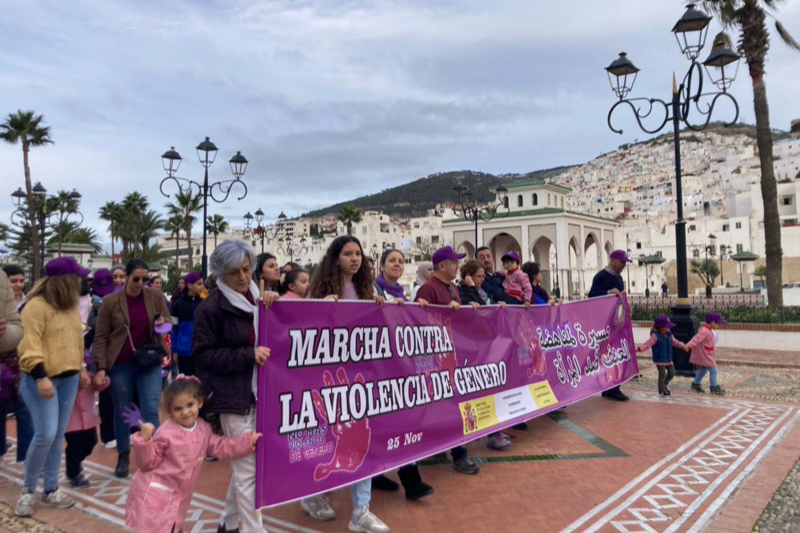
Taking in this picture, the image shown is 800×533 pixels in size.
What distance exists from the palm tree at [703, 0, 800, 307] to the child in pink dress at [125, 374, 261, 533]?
17.9m

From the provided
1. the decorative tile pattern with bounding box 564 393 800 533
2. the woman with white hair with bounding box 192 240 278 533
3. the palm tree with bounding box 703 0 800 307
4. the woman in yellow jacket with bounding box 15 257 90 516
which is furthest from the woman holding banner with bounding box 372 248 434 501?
the palm tree with bounding box 703 0 800 307

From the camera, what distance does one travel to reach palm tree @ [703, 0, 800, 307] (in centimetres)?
1650

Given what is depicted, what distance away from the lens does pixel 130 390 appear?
4805 millimetres

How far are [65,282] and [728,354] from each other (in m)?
13.8

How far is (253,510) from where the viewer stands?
3.09 meters

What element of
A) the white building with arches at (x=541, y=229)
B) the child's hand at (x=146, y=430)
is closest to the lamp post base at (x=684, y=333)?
the child's hand at (x=146, y=430)

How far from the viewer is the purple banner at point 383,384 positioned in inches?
130

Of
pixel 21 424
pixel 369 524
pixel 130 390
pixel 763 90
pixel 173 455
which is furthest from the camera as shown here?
pixel 763 90

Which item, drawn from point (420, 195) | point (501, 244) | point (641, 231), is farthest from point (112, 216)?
point (420, 195)

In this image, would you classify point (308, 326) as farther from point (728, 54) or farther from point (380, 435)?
point (728, 54)

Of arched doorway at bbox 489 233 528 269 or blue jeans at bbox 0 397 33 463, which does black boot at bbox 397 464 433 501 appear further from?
arched doorway at bbox 489 233 528 269

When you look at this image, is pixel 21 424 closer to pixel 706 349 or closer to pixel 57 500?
pixel 57 500

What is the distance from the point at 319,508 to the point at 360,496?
444 millimetres

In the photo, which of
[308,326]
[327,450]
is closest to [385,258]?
[308,326]
